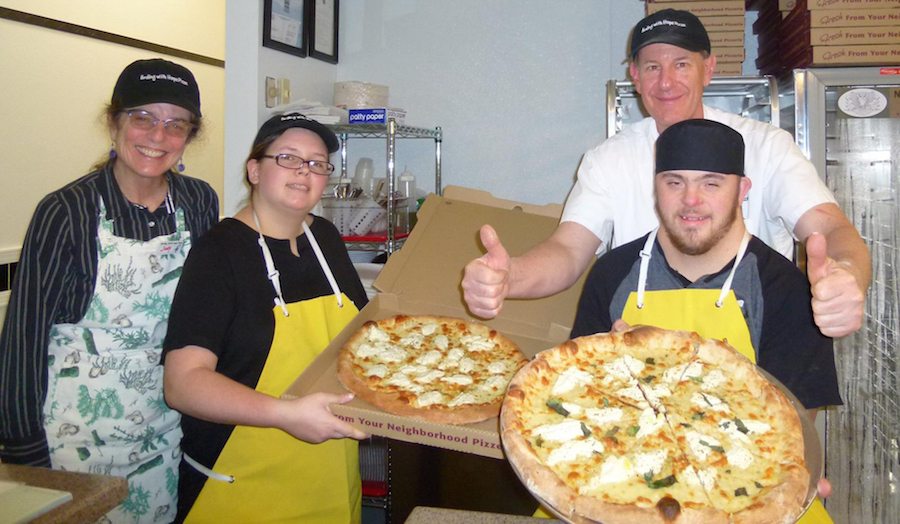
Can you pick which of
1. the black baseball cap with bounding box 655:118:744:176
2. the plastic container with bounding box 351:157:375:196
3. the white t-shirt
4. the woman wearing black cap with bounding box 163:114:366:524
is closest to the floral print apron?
the woman wearing black cap with bounding box 163:114:366:524

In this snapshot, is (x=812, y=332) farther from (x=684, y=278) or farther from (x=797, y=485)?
(x=797, y=485)

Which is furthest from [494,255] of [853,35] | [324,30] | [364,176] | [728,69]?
[324,30]

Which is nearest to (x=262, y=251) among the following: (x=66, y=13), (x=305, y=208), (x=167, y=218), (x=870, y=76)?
(x=305, y=208)

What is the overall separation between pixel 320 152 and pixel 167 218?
1.59 ft

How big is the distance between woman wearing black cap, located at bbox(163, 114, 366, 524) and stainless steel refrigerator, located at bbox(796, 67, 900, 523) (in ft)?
7.07

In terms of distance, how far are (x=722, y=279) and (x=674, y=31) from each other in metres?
0.83

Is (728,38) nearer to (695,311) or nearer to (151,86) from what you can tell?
(695,311)

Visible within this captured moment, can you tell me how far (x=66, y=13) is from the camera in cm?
323

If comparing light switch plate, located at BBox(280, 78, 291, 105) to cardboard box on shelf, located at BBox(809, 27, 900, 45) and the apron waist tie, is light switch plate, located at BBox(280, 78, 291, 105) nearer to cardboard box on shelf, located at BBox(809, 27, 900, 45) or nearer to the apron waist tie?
the apron waist tie

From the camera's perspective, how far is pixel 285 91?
3262 millimetres

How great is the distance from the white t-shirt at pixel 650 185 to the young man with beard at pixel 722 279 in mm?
369

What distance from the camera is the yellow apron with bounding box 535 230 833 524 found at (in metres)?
1.56

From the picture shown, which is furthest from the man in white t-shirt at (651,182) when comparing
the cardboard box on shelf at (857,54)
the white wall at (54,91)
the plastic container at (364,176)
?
the white wall at (54,91)

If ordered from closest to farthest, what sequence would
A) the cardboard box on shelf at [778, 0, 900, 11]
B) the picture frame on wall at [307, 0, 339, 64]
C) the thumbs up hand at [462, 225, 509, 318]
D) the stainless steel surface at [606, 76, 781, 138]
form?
1. the thumbs up hand at [462, 225, 509, 318]
2. the cardboard box on shelf at [778, 0, 900, 11]
3. the stainless steel surface at [606, 76, 781, 138]
4. the picture frame on wall at [307, 0, 339, 64]
